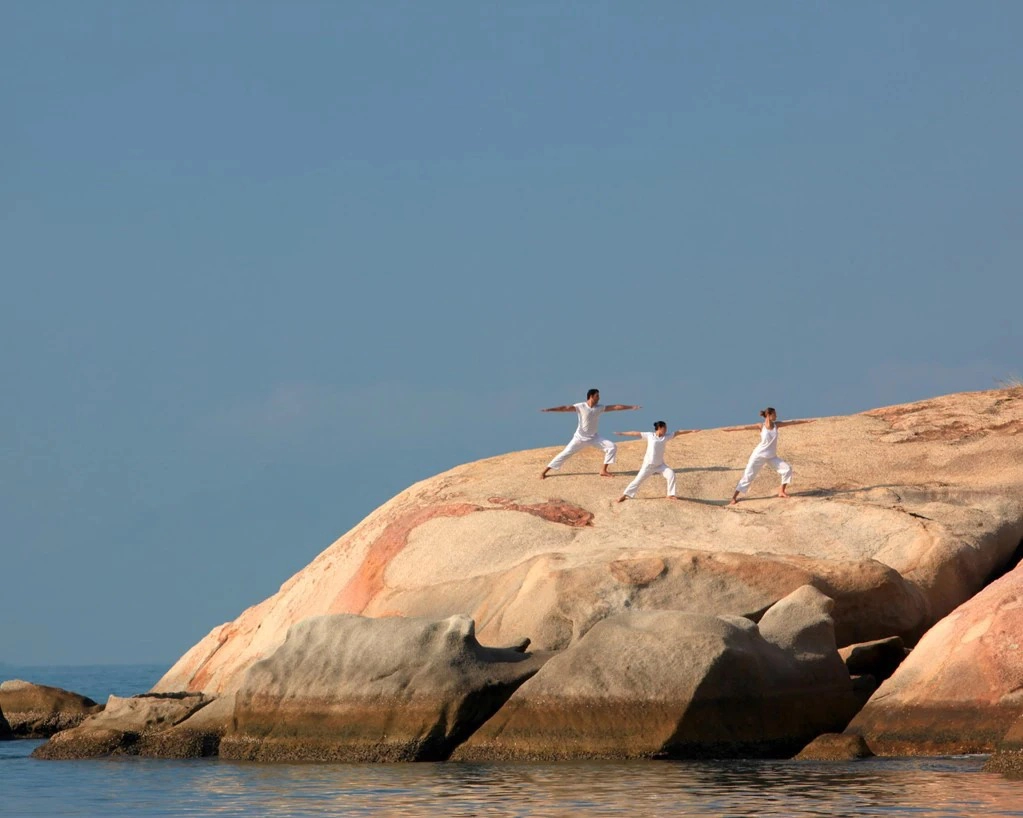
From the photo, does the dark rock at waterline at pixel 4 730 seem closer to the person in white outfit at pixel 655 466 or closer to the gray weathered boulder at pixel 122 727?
the gray weathered boulder at pixel 122 727

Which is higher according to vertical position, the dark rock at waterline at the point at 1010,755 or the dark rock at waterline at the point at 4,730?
the dark rock at waterline at the point at 4,730

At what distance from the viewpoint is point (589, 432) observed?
78.2ft

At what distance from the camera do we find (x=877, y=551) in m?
21.5

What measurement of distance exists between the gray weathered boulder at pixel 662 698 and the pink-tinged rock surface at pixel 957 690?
839 mm

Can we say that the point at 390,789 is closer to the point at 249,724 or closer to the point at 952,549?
the point at 249,724

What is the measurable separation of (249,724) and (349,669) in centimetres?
144

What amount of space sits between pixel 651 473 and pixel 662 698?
6915 mm

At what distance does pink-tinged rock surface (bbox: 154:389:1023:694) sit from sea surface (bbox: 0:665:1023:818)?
261 centimetres

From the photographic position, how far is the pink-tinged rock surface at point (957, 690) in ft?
53.4

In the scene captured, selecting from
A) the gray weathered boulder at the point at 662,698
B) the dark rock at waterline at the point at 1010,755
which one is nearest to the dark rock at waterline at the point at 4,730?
the gray weathered boulder at the point at 662,698

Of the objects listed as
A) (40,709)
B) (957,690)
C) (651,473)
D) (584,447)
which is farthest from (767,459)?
(40,709)

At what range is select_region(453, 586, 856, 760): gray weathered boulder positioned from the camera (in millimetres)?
16531

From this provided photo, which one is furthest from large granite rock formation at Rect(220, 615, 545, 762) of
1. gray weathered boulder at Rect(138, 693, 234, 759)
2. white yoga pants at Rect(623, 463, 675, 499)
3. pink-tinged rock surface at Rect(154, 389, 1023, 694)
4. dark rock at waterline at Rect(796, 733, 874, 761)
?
white yoga pants at Rect(623, 463, 675, 499)

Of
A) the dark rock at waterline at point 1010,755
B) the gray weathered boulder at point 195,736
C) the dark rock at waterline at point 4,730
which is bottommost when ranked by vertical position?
the dark rock at waterline at point 1010,755
